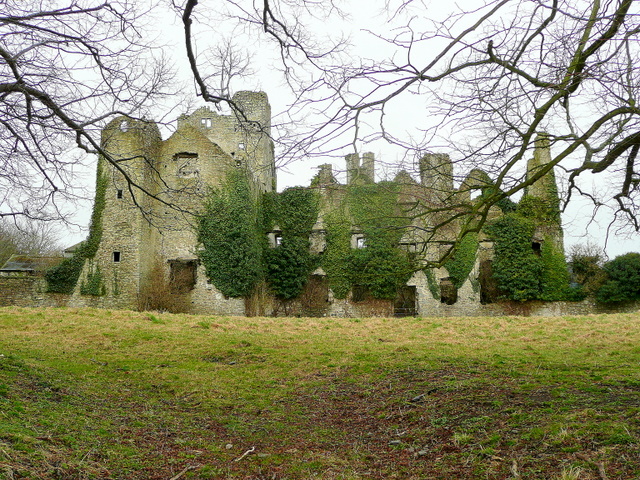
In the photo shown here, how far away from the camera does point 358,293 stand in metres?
24.4

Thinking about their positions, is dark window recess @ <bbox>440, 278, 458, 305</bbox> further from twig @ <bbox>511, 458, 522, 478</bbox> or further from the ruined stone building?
twig @ <bbox>511, 458, 522, 478</bbox>

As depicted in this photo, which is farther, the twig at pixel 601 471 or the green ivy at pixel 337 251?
the green ivy at pixel 337 251

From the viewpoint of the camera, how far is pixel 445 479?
403 centimetres

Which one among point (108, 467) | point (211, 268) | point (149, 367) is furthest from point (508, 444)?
point (211, 268)

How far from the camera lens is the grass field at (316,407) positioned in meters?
4.20

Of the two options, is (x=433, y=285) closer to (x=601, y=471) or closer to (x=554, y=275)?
(x=554, y=275)

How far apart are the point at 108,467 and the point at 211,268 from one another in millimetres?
19169

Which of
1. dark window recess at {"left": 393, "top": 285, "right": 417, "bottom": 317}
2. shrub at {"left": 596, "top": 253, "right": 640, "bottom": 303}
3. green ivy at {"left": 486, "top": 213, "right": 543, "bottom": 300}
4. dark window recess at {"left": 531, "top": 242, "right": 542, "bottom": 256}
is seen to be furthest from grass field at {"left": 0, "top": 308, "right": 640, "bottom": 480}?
dark window recess at {"left": 531, "top": 242, "right": 542, "bottom": 256}

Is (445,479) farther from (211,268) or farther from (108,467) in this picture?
(211,268)

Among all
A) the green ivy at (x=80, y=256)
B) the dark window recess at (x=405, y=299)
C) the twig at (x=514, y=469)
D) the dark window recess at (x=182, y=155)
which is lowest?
the twig at (x=514, y=469)

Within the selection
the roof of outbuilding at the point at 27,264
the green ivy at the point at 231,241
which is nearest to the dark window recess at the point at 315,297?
the green ivy at the point at 231,241

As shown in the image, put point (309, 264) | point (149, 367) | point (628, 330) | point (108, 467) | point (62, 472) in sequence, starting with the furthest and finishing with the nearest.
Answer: point (309, 264)
point (628, 330)
point (149, 367)
point (108, 467)
point (62, 472)

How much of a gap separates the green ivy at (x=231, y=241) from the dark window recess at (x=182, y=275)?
732 millimetres

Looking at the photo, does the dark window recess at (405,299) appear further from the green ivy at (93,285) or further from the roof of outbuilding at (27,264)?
the roof of outbuilding at (27,264)
